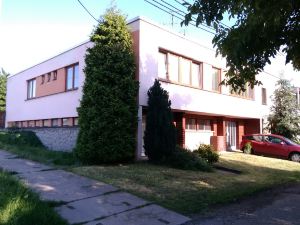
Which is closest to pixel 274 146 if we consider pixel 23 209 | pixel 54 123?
pixel 54 123

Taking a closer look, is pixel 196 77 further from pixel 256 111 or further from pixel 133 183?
pixel 133 183

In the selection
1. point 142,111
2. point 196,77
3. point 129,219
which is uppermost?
point 196,77

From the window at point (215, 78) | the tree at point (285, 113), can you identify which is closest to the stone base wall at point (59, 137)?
the window at point (215, 78)

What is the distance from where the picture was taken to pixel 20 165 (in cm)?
1341

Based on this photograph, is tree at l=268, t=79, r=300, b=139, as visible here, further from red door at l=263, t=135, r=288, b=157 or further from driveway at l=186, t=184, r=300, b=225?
driveway at l=186, t=184, r=300, b=225

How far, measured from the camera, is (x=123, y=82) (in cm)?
1471

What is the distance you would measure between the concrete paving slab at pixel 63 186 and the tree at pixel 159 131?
4320 millimetres

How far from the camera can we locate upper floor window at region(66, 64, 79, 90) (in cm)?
1975

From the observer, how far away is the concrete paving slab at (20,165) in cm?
1239

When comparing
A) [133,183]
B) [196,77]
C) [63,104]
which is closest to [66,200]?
[133,183]

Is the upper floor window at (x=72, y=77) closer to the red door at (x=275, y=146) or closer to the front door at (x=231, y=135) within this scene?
the front door at (x=231, y=135)

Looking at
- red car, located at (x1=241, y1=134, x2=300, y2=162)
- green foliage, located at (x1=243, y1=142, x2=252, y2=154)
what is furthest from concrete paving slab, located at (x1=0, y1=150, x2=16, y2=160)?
red car, located at (x1=241, y1=134, x2=300, y2=162)

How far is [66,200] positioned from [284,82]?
24.7m

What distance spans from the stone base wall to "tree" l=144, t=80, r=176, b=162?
15.2ft
